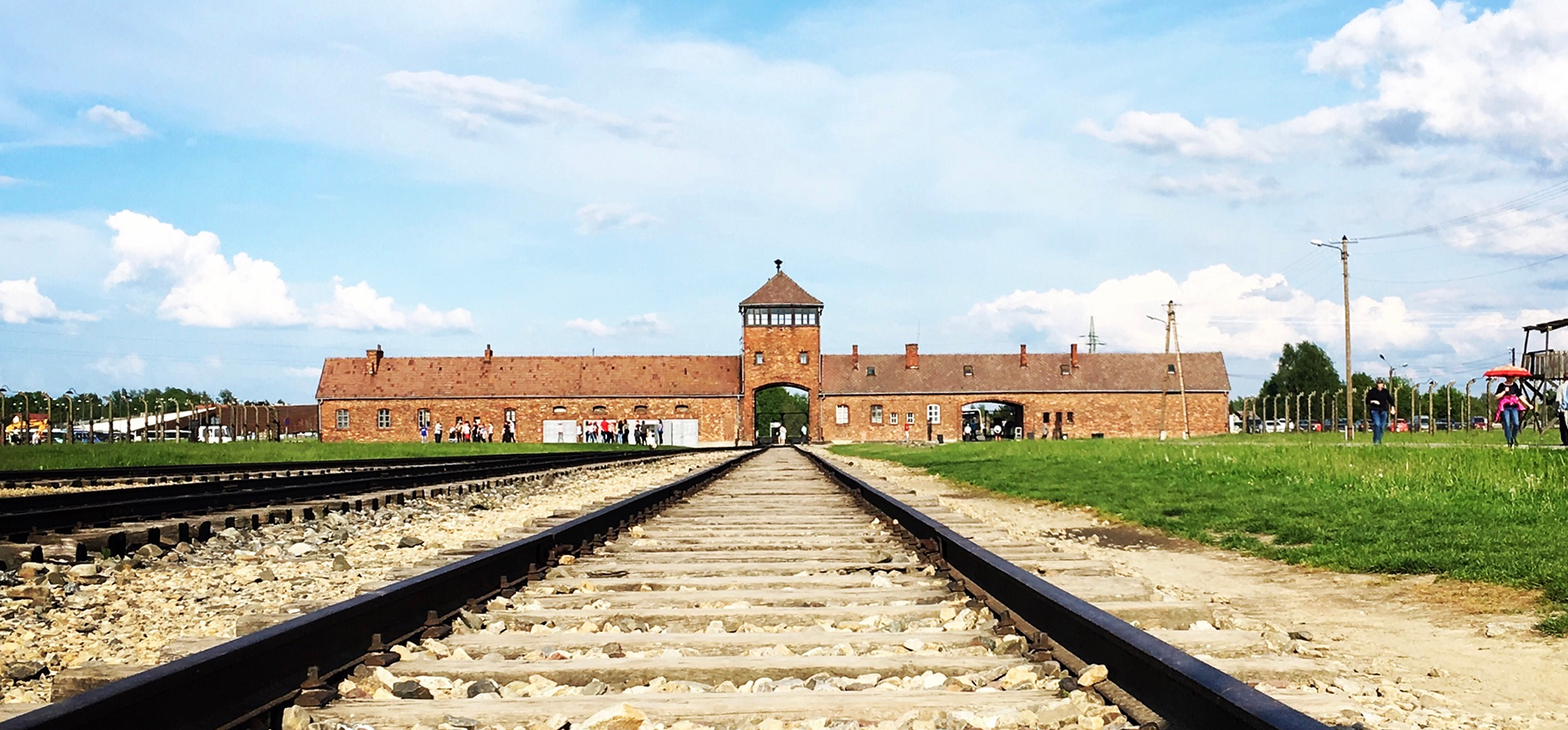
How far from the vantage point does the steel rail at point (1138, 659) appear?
240cm

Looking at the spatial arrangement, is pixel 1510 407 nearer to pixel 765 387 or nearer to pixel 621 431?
pixel 621 431

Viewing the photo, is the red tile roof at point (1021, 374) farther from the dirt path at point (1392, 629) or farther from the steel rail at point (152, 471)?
the dirt path at point (1392, 629)

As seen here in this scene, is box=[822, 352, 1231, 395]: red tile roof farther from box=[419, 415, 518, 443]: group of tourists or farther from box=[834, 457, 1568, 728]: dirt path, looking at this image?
box=[834, 457, 1568, 728]: dirt path

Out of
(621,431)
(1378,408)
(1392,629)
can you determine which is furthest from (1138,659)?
(621,431)

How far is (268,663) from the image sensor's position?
3143 millimetres

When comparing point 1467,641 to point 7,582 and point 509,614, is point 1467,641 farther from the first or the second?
point 7,582

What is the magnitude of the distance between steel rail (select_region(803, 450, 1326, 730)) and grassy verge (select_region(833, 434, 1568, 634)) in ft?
7.17

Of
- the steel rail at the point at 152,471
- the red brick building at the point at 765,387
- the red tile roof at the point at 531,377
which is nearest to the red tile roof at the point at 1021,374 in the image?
the red brick building at the point at 765,387

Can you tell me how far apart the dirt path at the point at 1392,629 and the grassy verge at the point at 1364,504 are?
0.22 metres

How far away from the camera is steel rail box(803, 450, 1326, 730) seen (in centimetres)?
240

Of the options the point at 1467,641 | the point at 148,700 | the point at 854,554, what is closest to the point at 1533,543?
the point at 1467,641

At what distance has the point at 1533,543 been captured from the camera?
23.7ft

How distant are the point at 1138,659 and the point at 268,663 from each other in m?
2.17

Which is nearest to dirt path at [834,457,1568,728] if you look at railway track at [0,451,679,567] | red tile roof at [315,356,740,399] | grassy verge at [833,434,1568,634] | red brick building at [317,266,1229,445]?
grassy verge at [833,434,1568,634]
